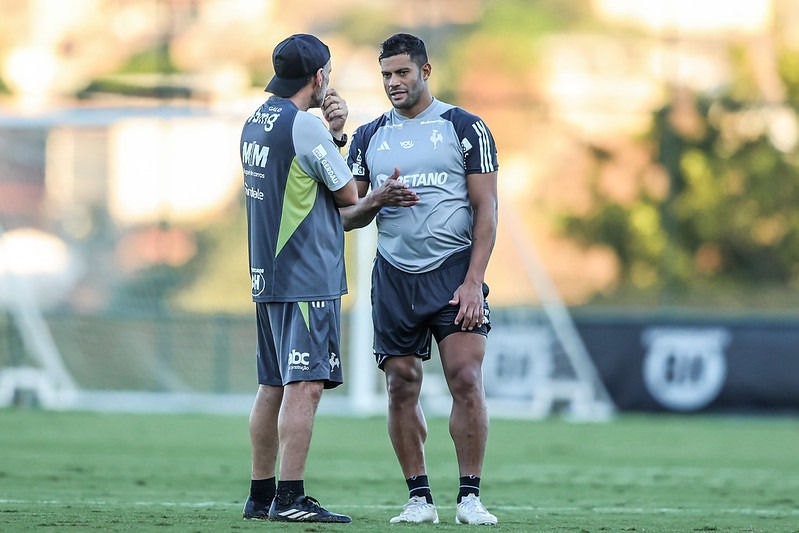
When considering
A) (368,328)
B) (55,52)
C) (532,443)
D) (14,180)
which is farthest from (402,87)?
(55,52)

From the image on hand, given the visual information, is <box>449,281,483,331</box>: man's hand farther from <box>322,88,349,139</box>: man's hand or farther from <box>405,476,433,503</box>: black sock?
<box>322,88,349,139</box>: man's hand

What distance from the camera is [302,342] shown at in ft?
22.3

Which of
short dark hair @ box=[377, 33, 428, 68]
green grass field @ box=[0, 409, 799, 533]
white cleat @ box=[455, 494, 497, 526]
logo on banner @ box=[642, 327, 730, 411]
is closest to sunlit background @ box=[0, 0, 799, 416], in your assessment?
logo on banner @ box=[642, 327, 730, 411]

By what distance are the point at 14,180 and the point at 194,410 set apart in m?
4.89

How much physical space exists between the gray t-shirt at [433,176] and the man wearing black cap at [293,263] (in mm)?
404

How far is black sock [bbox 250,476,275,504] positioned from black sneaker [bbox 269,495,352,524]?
25cm

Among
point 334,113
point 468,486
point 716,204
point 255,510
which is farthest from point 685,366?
point 255,510

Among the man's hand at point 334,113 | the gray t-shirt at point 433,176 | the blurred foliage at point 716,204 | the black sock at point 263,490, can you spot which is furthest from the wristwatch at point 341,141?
the blurred foliage at point 716,204

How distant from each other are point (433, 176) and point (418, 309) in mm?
608

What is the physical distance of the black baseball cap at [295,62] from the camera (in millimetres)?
6898

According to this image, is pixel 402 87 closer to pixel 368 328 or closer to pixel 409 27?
pixel 368 328

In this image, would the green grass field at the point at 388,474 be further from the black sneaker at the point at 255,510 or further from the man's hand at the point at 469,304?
the man's hand at the point at 469,304

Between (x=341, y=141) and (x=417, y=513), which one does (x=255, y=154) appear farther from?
(x=417, y=513)

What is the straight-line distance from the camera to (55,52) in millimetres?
24547
